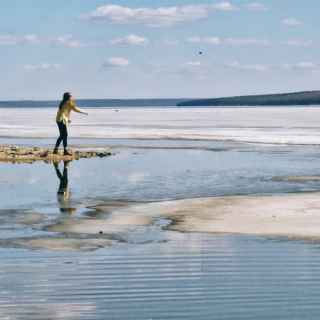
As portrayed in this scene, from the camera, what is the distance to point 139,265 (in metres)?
12.1

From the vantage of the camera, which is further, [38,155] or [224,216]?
[38,155]

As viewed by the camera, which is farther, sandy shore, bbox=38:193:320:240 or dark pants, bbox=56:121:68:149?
dark pants, bbox=56:121:68:149

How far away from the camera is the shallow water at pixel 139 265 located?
9805 millimetres

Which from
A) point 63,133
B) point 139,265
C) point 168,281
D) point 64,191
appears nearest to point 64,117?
point 63,133

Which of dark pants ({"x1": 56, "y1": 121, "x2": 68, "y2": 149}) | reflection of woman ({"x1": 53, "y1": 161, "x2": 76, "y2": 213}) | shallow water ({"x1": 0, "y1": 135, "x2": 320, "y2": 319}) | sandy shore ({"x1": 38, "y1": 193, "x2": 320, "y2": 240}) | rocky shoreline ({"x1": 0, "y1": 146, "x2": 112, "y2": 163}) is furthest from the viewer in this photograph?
dark pants ({"x1": 56, "y1": 121, "x2": 68, "y2": 149})

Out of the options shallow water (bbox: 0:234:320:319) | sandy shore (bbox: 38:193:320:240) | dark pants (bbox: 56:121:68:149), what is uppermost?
dark pants (bbox: 56:121:68:149)

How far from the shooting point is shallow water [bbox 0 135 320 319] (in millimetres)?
9805

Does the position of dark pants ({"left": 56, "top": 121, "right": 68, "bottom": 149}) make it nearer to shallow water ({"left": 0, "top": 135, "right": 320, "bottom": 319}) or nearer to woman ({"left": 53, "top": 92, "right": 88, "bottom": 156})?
woman ({"left": 53, "top": 92, "right": 88, "bottom": 156})

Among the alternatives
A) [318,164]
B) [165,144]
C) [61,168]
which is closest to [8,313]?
[61,168]

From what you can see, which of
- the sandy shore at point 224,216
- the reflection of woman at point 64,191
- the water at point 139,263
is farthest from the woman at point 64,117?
the sandy shore at point 224,216

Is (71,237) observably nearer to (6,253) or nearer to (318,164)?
(6,253)

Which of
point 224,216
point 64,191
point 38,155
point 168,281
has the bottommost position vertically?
point 168,281

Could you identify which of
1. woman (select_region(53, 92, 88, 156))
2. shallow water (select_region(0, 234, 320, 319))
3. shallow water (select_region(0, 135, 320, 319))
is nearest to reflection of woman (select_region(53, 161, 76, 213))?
shallow water (select_region(0, 135, 320, 319))

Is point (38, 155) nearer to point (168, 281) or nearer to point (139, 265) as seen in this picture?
point (139, 265)
